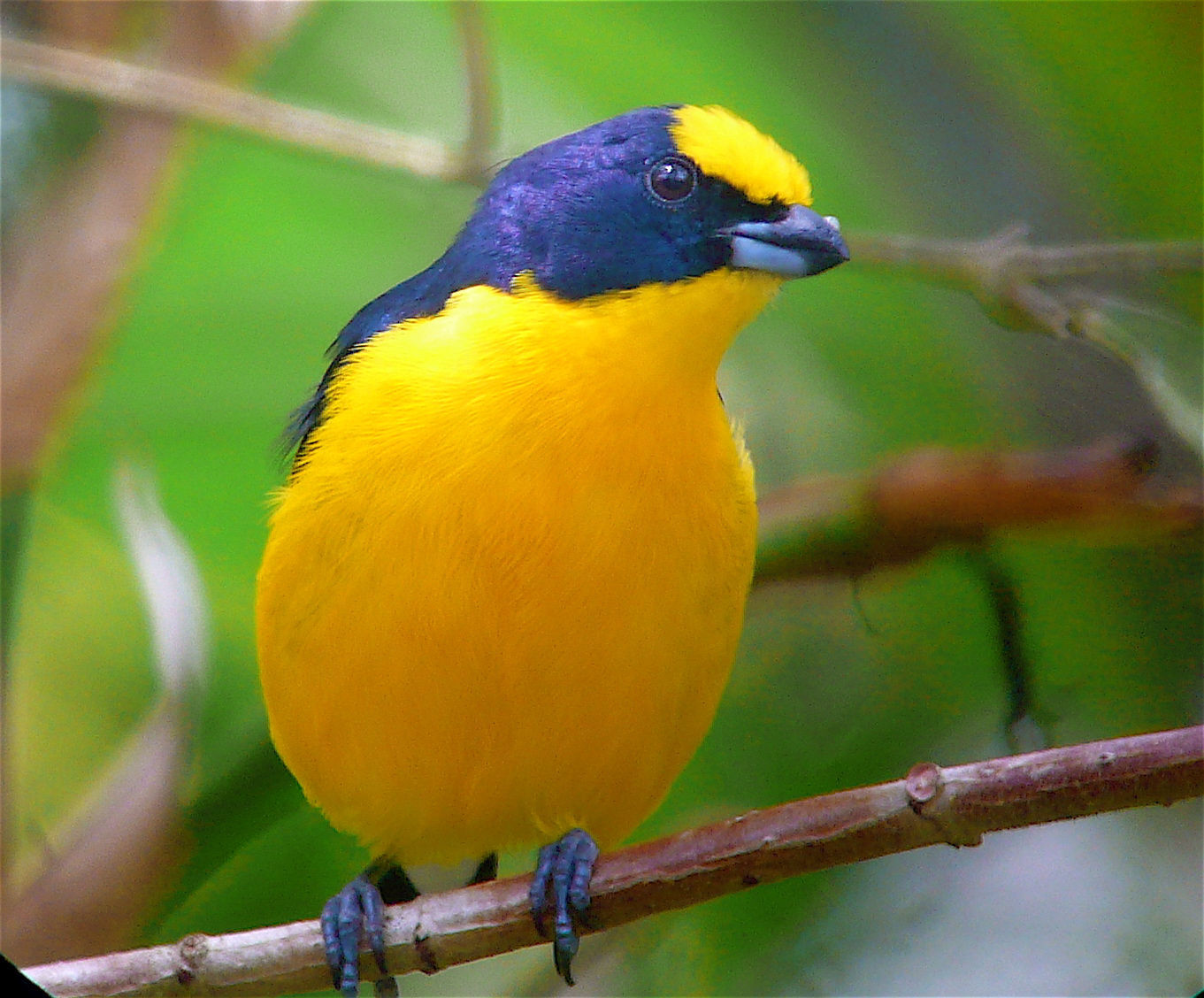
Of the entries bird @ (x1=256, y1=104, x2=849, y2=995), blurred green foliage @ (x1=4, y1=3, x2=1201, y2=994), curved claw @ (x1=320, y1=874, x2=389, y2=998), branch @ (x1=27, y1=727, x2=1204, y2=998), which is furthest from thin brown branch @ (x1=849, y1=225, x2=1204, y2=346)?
curved claw @ (x1=320, y1=874, x2=389, y2=998)

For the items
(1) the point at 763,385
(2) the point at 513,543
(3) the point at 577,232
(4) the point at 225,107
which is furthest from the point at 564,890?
(4) the point at 225,107

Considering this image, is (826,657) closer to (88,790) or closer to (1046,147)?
(1046,147)

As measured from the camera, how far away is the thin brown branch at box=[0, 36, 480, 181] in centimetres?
112

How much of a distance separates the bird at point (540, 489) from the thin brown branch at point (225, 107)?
2.6 inches

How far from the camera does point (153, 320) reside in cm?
123

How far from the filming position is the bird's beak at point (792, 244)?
1.02 metres

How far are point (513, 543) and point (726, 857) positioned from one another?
32 centimetres

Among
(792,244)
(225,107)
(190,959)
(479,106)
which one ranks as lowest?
(190,959)

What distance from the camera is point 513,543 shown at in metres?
1.14

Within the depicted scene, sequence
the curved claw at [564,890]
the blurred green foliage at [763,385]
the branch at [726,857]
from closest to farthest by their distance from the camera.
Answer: the branch at [726,857] → the blurred green foliage at [763,385] → the curved claw at [564,890]

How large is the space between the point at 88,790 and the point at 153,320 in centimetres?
43

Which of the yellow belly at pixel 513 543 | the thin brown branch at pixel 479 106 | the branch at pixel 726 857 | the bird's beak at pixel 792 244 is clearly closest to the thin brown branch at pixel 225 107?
the thin brown branch at pixel 479 106

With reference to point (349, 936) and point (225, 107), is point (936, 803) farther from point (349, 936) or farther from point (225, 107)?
point (225, 107)

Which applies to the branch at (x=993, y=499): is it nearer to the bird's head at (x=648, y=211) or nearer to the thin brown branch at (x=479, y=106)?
the bird's head at (x=648, y=211)
